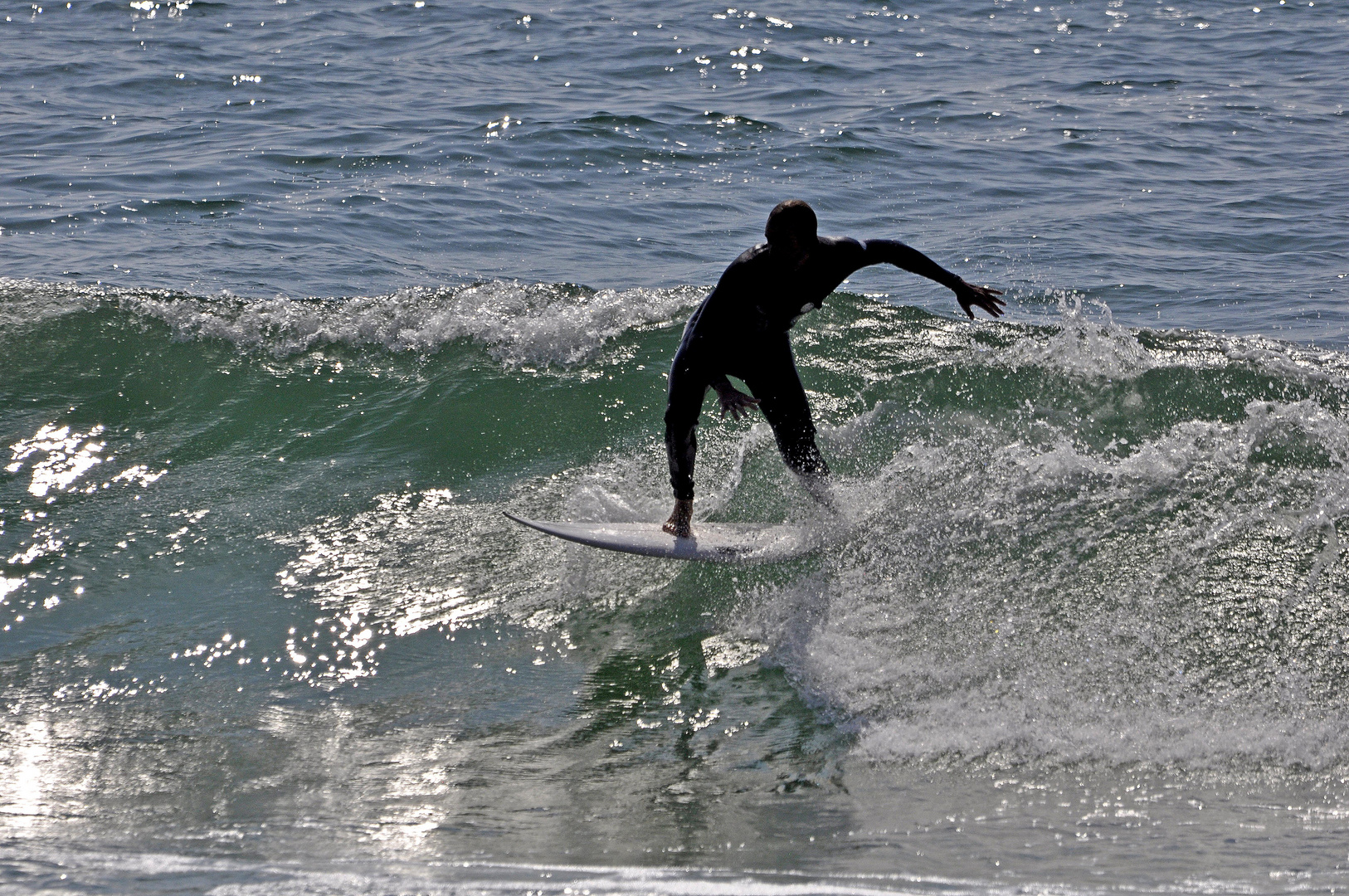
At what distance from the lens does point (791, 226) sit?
188 inches

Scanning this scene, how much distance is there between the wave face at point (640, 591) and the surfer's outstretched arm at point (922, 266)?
45.9 inches

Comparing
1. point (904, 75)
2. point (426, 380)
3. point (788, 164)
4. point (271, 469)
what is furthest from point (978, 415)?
point (904, 75)

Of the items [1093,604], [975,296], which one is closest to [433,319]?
[975,296]

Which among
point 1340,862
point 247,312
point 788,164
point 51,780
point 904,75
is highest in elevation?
point 904,75

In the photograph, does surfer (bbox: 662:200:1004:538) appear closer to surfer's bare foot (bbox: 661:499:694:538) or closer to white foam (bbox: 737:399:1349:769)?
surfer's bare foot (bbox: 661:499:694:538)

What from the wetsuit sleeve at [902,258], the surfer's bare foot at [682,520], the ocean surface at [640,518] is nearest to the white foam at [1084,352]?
the ocean surface at [640,518]

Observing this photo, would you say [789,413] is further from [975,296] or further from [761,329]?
[975,296]

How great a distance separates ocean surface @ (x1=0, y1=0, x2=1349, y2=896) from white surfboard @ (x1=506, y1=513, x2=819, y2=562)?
13cm

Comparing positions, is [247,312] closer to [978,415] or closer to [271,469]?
[271,469]

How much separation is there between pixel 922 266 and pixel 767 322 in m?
0.70

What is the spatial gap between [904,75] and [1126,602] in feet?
44.6

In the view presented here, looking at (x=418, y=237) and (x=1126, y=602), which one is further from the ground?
(x=418, y=237)

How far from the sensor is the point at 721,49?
18.3 metres

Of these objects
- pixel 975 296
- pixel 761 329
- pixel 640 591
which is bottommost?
pixel 640 591
